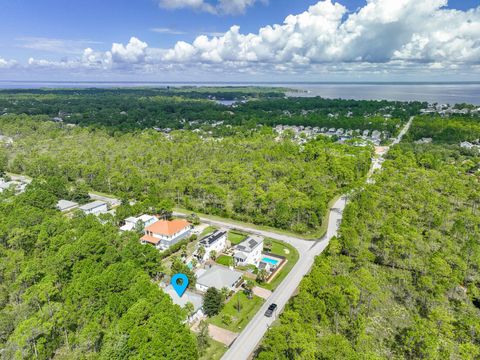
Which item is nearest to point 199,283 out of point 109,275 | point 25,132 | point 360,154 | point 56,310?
point 109,275

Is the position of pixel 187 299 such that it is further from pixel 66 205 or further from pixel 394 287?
pixel 66 205

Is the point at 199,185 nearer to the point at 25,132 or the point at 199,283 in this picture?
the point at 199,283

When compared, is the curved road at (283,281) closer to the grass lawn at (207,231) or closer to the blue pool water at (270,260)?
the grass lawn at (207,231)

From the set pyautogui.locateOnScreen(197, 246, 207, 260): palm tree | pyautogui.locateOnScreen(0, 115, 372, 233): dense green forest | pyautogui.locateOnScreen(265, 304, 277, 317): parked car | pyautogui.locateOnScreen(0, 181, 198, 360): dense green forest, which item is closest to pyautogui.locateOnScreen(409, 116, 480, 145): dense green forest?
pyautogui.locateOnScreen(0, 115, 372, 233): dense green forest

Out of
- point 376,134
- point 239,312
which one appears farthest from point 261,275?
point 376,134

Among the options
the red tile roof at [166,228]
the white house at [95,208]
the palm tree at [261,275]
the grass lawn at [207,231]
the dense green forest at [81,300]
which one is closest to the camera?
the dense green forest at [81,300]

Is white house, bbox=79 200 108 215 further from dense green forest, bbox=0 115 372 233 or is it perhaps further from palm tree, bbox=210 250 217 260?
palm tree, bbox=210 250 217 260

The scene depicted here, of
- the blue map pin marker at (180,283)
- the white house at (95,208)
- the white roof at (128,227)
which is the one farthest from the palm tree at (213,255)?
the white house at (95,208)

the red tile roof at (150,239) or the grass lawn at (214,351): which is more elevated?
the red tile roof at (150,239)
